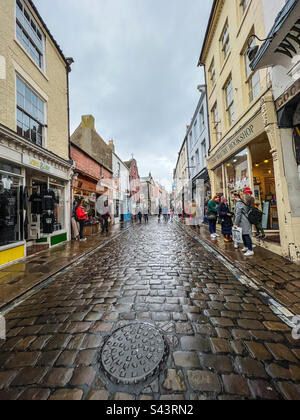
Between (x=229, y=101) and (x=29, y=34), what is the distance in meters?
9.52

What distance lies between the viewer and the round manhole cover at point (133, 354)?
168cm

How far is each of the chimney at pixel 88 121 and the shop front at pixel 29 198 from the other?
1097cm

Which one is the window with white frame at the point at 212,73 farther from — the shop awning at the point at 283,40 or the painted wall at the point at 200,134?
the shop awning at the point at 283,40

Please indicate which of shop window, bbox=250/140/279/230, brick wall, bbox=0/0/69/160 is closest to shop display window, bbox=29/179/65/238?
brick wall, bbox=0/0/69/160

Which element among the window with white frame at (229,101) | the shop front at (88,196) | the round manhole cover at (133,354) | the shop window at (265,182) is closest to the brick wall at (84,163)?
the shop front at (88,196)

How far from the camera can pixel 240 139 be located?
292 inches

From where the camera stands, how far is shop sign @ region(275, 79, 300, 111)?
14.1 feet

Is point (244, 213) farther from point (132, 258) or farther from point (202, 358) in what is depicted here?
point (202, 358)

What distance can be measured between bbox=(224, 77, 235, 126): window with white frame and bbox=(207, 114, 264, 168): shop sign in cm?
161

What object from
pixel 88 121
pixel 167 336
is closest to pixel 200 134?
pixel 88 121

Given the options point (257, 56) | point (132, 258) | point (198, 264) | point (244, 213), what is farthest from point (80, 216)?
point (257, 56)

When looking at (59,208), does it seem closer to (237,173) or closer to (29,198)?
(29,198)

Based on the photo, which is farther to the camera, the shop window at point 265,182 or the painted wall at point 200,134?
the painted wall at point 200,134
